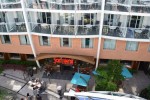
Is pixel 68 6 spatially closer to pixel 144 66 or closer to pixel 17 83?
pixel 17 83

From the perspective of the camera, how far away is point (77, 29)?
89.5ft

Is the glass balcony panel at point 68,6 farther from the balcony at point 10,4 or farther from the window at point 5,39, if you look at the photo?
the window at point 5,39

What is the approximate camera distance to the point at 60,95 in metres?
27.4

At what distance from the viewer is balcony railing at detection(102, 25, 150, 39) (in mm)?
26141

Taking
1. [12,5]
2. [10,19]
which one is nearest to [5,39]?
[10,19]

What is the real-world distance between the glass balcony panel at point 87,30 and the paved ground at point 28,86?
22.4 feet

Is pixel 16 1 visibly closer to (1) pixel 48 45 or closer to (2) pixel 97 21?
(1) pixel 48 45

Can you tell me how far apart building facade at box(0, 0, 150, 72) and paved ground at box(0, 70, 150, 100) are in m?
2.24

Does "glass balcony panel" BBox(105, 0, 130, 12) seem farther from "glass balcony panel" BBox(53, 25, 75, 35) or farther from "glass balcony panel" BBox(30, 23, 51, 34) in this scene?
"glass balcony panel" BBox(30, 23, 51, 34)

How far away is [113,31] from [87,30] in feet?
10.4

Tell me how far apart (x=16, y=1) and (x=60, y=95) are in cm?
1264

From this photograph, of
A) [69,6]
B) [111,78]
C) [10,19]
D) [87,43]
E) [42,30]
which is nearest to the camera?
[111,78]

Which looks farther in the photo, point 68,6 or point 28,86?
point 28,86

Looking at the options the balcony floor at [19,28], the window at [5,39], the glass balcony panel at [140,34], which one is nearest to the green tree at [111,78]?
the glass balcony panel at [140,34]
